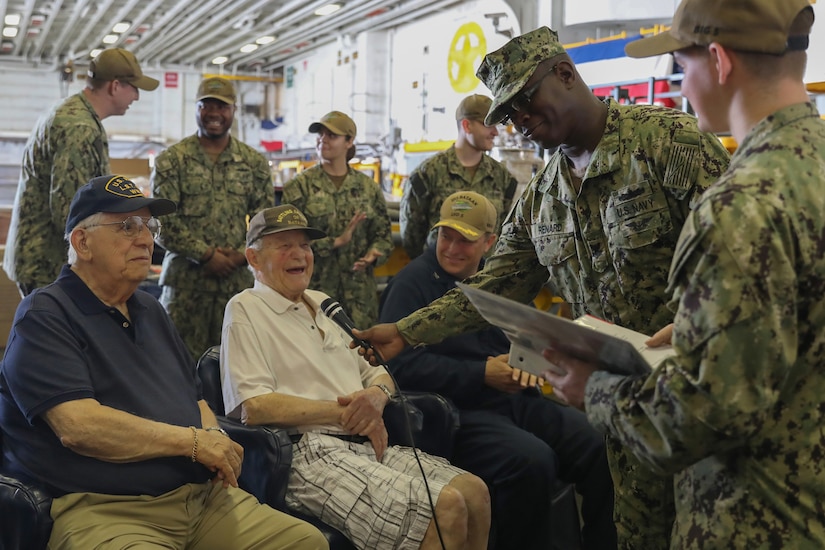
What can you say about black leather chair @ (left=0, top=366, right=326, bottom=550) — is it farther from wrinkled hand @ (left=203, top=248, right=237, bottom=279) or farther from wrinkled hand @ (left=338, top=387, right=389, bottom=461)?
wrinkled hand @ (left=203, top=248, right=237, bottom=279)

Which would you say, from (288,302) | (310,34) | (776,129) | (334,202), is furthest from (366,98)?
(776,129)

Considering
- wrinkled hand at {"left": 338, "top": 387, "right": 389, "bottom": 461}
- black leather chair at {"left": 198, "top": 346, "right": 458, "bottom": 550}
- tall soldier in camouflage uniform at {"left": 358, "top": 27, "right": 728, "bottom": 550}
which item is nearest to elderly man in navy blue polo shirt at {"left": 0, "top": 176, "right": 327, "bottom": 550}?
black leather chair at {"left": 198, "top": 346, "right": 458, "bottom": 550}

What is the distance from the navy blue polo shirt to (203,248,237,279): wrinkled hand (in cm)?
174

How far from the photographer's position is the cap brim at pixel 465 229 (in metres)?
3.21

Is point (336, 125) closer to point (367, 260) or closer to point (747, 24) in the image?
point (367, 260)

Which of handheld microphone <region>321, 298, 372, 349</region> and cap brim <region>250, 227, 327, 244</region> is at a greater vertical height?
cap brim <region>250, 227, 327, 244</region>

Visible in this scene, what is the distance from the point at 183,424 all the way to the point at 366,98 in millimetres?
14503

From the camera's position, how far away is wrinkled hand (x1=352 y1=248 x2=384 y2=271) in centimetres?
463

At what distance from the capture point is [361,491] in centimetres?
239

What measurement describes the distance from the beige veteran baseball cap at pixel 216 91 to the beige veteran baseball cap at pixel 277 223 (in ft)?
4.80

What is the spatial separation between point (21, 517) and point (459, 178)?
3.17m

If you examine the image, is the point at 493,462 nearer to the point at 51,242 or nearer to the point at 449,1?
the point at 51,242

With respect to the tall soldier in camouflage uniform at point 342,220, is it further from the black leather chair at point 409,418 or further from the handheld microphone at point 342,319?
the handheld microphone at point 342,319

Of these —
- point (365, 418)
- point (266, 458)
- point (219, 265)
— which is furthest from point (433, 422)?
point (219, 265)
